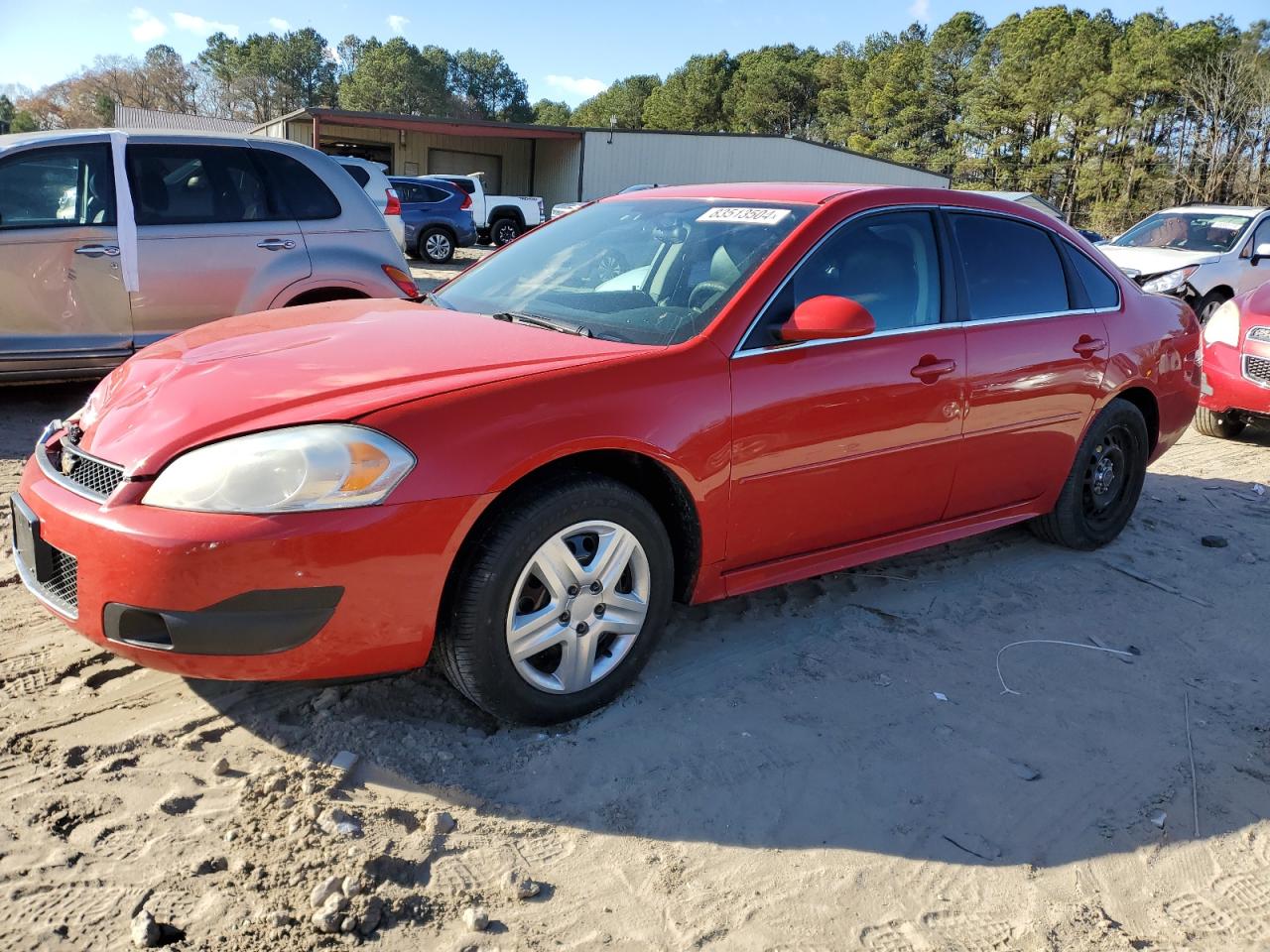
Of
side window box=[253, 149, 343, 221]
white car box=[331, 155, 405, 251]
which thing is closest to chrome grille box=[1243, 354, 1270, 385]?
side window box=[253, 149, 343, 221]

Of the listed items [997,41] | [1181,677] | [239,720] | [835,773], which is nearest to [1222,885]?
[835,773]

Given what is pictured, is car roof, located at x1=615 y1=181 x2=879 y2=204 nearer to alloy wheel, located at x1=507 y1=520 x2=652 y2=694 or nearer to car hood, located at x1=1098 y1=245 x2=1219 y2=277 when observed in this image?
alloy wheel, located at x1=507 y1=520 x2=652 y2=694

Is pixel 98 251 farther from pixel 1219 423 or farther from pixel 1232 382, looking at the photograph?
pixel 1219 423

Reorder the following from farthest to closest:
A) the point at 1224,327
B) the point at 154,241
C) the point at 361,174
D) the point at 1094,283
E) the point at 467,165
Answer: the point at 467,165 → the point at 361,174 → the point at 1224,327 → the point at 154,241 → the point at 1094,283

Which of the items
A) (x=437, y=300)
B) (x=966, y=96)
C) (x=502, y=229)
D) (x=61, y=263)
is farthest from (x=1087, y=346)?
(x=966, y=96)

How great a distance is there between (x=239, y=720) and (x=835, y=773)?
1.73 meters

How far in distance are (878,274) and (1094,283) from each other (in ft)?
4.89

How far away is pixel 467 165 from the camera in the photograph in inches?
1512

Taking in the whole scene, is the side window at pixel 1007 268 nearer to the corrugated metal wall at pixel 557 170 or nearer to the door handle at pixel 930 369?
the door handle at pixel 930 369

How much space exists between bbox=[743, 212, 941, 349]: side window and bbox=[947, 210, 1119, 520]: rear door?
194 millimetres

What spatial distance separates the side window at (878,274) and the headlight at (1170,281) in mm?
9435

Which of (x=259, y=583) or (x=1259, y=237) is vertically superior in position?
(x=1259, y=237)

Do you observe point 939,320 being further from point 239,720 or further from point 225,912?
point 225,912

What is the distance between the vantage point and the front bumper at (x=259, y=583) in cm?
238
